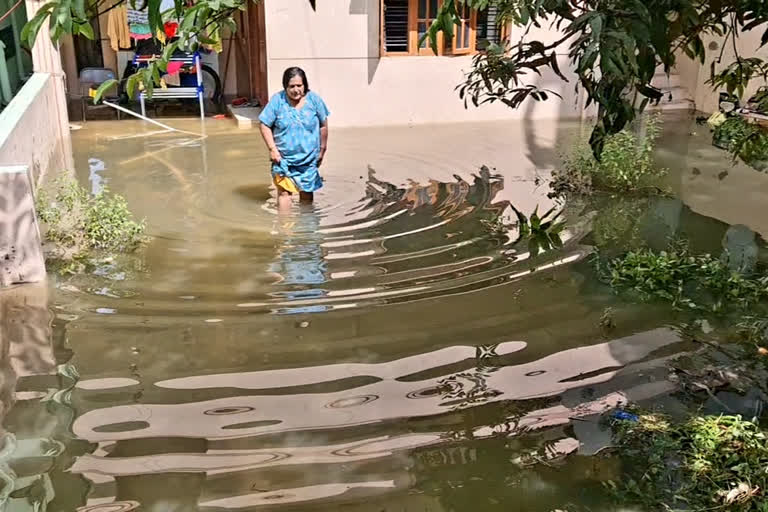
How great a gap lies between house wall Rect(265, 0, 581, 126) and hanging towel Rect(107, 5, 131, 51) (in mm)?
3530

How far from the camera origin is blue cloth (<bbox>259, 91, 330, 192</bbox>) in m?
6.75

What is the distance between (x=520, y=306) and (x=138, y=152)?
663 cm

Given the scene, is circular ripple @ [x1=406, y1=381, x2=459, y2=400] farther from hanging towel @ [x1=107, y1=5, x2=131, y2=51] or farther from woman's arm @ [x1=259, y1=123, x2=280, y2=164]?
hanging towel @ [x1=107, y1=5, x2=131, y2=51]

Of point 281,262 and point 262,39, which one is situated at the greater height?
point 262,39

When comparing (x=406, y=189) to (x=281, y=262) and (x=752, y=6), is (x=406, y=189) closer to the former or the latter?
(x=281, y=262)

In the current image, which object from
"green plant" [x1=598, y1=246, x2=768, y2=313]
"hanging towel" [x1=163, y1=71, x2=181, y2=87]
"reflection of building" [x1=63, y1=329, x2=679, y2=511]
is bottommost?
"reflection of building" [x1=63, y1=329, x2=679, y2=511]

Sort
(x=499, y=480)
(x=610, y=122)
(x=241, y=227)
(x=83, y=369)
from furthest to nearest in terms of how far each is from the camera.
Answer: (x=241, y=227) → (x=83, y=369) → (x=499, y=480) → (x=610, y=122)

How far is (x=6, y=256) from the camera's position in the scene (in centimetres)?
513

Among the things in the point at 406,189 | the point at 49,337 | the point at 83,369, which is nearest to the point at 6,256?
the point at 49,337

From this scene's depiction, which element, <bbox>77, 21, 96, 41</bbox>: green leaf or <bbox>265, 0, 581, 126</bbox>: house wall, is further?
<bbox>265, 0, 581, 126</bbox>: house wall

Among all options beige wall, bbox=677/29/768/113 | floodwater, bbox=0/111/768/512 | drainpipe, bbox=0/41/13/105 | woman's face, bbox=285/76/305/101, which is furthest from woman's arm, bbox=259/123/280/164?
beige wall, bbox=677/29/768/113

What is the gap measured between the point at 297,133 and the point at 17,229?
257 cm

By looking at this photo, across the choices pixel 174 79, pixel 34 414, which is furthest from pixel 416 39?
pixel 34 414

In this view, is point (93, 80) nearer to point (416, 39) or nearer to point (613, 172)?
point (416, 39)
